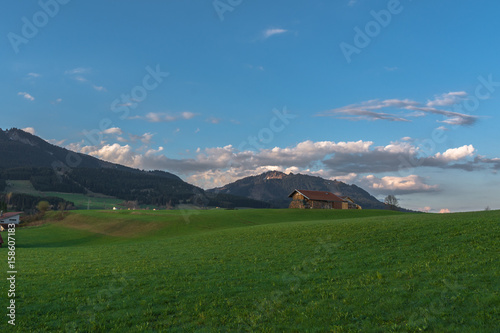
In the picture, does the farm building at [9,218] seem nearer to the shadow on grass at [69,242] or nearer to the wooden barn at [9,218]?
the wooden barn at [9,218]

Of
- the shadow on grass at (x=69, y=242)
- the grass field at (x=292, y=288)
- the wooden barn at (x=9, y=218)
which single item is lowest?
the shadow on grass at (x=69, y=242)

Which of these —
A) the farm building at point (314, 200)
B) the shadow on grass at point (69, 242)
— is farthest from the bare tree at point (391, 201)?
the shadow on grass at point (69, 242)

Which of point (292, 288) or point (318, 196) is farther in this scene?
point (318, 196)

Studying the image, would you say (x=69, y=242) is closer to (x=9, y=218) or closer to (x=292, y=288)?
(x=292, y=288)

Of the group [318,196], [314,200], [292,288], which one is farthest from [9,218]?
[292,288]

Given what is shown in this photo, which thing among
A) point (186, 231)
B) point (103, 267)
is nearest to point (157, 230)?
point (186, 231)

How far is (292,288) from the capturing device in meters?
19.8

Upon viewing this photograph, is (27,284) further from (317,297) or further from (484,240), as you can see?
(484,240)

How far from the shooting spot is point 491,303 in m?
14.8

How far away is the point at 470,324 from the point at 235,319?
31.2 feet

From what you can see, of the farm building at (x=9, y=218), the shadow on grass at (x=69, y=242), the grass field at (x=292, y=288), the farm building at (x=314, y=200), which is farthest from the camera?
the farm building at (x=9, y=218)

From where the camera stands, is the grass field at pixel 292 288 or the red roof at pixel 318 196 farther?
the red roof at pixel 318 196

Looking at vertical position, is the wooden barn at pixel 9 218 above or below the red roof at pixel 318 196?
below

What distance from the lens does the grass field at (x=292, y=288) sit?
1466cm
